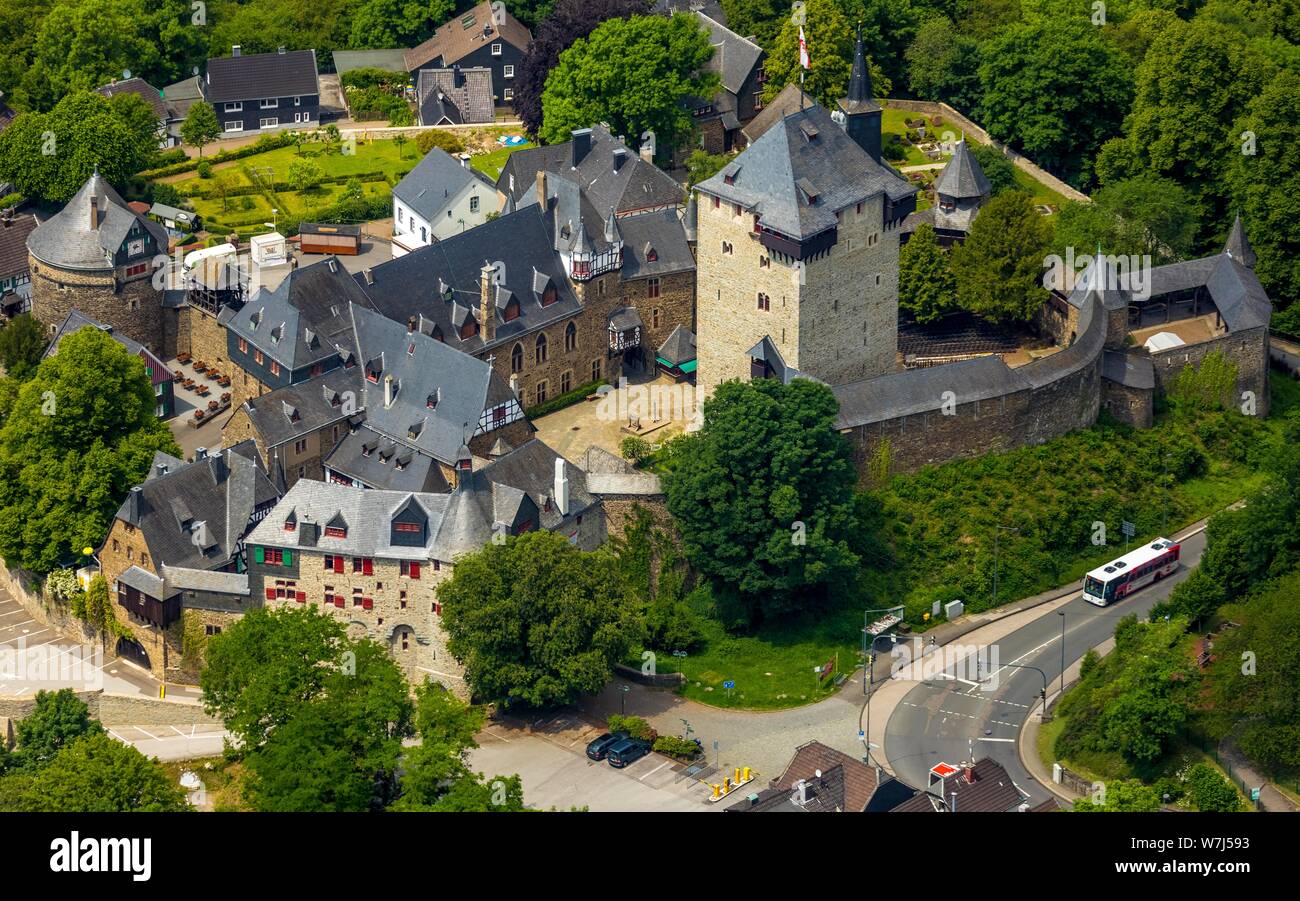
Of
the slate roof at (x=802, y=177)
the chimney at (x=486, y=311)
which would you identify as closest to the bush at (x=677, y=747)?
the slate roof at (x=802, y=177)

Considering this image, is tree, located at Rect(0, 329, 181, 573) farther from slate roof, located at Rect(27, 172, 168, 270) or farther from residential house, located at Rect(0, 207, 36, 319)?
residential house, located at Rect(0, 207, 36, 319)

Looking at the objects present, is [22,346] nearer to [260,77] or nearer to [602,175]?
A: [602,175]

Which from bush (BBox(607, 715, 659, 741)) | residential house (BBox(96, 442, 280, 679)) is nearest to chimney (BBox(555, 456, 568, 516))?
bush (BBox(607, 715, 659, 741))

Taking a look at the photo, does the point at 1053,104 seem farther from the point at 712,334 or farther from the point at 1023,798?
the point at 1023,798

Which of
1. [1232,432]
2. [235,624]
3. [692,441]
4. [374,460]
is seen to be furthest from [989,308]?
[235,624]

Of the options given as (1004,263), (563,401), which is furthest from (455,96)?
(1004,263)
